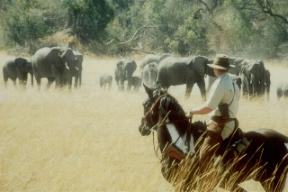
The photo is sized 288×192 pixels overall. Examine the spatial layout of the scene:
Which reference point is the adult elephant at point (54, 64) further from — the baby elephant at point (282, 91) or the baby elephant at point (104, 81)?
the baby elephant at point (282, 91)

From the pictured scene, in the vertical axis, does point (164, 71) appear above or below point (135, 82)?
above

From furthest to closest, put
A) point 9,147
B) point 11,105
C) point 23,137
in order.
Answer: point 11,105 → point 23,137 → point 9,147

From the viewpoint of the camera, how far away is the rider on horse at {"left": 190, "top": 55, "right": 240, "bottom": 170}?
6.98 meters

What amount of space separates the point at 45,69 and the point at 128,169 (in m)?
17.4

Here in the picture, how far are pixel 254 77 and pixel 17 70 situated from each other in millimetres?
11542

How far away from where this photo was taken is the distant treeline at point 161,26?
170 feet

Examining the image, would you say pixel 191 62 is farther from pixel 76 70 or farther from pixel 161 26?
pixel 161 26

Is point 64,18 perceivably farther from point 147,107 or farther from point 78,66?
point 147,107

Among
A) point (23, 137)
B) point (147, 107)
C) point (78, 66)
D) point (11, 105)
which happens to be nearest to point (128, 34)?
point (78, 66)

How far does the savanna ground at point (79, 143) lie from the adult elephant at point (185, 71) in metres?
4.96

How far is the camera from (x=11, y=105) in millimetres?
17078

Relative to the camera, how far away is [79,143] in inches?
469

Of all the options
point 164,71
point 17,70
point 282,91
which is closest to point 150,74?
point 164,71

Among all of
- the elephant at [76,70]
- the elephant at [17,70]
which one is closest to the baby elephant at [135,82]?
→ the elephant at [76,70]
